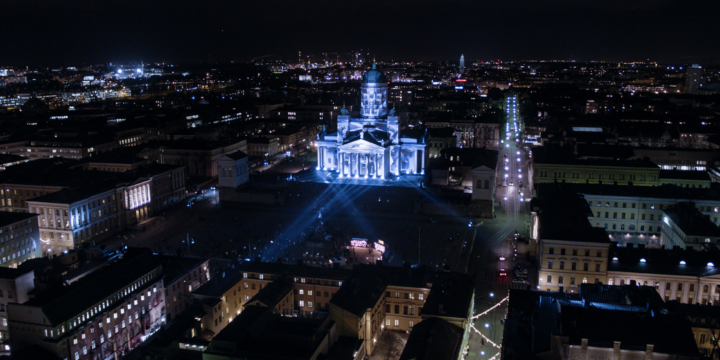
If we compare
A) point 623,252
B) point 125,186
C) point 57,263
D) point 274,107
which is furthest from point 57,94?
point 623,252

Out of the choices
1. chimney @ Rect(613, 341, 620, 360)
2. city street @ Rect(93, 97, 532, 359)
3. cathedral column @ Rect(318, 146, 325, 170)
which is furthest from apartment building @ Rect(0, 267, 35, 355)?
cathedral column @ Rect(318, 146, 325, 170)

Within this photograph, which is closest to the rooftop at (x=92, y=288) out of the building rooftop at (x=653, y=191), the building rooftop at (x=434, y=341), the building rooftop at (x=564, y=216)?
the building rooftop at (x=434, y=341)

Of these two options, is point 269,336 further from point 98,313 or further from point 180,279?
point 180,279

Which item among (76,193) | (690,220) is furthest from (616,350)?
(76,193)

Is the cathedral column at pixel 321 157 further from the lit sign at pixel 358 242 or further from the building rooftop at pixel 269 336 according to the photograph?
the building rooftop at pixel 269 336

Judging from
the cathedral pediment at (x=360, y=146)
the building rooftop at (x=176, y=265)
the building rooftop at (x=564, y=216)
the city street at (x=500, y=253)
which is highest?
Answer: the cathedral pediment at (x=360, y=146)

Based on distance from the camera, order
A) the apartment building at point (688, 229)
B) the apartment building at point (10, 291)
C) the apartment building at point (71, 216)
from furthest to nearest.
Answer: the apartment building at point (71, 216) < the apartment building at point (688, 229) < the apartment building at point (10, 291)
